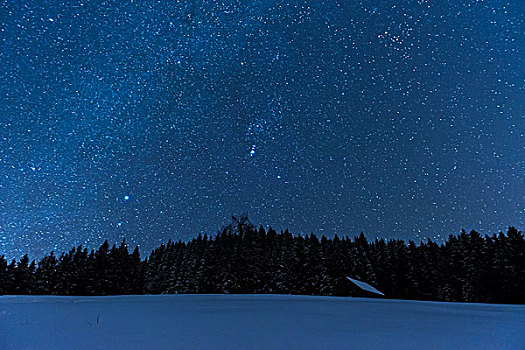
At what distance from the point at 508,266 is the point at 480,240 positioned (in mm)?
4504

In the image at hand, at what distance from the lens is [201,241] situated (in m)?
55.3

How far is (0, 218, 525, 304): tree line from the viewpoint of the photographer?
37062mm

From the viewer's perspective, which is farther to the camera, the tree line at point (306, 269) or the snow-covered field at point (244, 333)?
the tree line at point (306, 269)

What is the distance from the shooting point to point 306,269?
41.8 metres

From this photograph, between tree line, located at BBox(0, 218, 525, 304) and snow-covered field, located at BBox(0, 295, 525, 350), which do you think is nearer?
snow-covered field, located at BBox(0, 295, 525, 350)

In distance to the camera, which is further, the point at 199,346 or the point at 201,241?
the point at 201,241

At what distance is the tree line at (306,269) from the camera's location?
3706cm

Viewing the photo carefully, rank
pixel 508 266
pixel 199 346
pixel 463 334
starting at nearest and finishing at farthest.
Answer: pixel 199 346
pixel 463 334
pixel 508 266

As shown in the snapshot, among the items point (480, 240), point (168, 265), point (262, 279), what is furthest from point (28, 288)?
point (480, 240)

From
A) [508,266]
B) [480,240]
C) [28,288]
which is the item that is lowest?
[28,288]

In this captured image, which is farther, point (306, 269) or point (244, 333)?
point (306, 269)

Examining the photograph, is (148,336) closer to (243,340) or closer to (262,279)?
(243,340)

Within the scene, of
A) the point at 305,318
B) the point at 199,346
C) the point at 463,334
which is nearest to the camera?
the point at 199,346

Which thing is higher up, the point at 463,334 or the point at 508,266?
the point at 508,266
